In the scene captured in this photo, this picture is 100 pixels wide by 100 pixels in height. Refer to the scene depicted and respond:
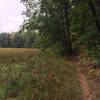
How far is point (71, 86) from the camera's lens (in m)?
11.6

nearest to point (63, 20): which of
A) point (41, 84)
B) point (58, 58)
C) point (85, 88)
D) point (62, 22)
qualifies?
point (62, 22)

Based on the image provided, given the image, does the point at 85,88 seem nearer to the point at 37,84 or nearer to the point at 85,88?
the point at 85,88

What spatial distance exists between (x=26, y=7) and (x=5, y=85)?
1410 centimetres

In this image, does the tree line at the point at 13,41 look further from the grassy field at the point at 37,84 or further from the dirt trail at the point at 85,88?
the grassy field at the point at 37,84

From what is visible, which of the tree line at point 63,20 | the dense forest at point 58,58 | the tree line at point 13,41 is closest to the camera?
the dense forest at point 58,58

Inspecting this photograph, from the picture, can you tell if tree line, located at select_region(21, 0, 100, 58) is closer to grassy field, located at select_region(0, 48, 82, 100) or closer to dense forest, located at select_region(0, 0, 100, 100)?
dense forest, located at select_region(0, 0, 100, 100)

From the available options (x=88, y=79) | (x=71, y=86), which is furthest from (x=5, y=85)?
(x=88, y=79)

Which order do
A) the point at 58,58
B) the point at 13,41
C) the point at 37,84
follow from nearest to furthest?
the point at 37,84
the point at 58,58
the point at 13,41

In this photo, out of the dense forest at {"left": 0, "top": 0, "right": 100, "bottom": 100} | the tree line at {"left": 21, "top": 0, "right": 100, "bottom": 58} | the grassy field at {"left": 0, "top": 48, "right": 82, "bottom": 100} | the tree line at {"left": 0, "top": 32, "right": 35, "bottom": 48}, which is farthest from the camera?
the tree line at {"left": 0, "top": 32, "right": 35, "bottom": 48}

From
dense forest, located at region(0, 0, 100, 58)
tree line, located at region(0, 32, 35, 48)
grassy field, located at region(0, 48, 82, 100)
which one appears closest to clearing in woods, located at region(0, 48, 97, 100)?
grassy field, located at region(0, 48, 82, 100)

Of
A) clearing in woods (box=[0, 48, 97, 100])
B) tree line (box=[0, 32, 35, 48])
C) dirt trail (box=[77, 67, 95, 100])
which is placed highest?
tree line (box=[0, 32, 35, 48])

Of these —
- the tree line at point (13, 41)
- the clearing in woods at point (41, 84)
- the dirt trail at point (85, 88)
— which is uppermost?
the tree line at point (13, 41)

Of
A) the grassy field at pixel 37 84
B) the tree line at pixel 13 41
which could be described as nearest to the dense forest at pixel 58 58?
the grassy field at pixel 37 84

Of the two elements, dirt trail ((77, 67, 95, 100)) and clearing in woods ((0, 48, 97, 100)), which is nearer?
clearing in woods ((0, 48, 97, 100))
